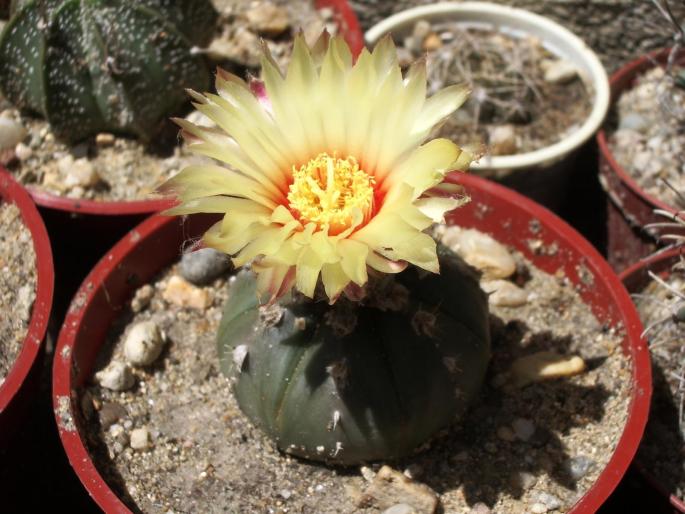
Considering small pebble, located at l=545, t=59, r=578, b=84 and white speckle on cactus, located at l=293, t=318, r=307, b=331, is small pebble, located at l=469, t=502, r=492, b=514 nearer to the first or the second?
white speckle on cactus, located at l=293, t=318, r=307, b=331

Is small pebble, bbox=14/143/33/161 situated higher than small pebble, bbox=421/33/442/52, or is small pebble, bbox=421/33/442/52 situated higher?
small pebble, bbox=14/143/33/161

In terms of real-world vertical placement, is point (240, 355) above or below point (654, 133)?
above

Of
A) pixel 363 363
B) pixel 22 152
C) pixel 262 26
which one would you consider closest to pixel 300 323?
pixel 363 363

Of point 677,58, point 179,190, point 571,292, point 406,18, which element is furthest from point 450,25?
point 179,190

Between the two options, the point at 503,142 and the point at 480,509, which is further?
the point at 503,142

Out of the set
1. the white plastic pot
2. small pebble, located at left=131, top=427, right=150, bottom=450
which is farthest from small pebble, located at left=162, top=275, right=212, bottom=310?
the white plastic pot

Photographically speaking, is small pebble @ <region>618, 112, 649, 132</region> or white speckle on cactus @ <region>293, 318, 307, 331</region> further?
small pebble @ <region>618, 112, 649, 132</region>

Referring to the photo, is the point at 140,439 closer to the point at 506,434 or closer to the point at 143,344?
the point at 143,344

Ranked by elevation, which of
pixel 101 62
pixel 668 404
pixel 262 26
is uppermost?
pixel 101 62
